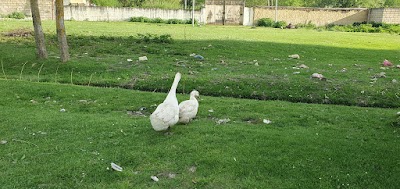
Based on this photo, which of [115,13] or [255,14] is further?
[255,14]

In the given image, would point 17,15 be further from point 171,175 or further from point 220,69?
point 171,175

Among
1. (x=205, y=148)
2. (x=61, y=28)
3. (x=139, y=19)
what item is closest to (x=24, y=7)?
(x=139, y=19)

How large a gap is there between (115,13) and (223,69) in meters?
33.5

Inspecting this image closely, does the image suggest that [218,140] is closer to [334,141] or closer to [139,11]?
[334,141]

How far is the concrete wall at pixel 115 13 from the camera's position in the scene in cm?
4106

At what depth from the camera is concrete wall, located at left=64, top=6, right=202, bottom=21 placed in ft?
135

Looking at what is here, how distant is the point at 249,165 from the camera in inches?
214

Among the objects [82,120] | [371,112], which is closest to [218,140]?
[82,120]

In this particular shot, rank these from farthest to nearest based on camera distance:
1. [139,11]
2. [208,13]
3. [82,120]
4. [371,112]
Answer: [208,13] → [139,11] → [371,112] → [82,120]

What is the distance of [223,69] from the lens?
13711mm

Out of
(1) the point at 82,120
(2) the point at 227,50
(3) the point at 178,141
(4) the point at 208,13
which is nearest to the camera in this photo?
(3) the point at 178,141

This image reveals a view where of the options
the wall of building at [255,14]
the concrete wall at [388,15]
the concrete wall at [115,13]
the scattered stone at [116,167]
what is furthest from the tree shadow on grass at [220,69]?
the concrete wall at [388,15]

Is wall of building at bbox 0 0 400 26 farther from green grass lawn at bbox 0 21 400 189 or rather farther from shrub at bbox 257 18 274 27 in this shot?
green grass lawn at bbox 0 21 400 189

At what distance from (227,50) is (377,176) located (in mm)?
13460
